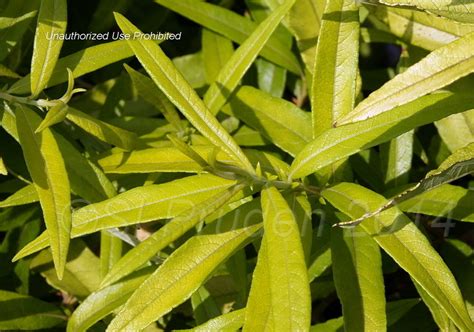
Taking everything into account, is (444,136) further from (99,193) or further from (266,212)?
(99,193)

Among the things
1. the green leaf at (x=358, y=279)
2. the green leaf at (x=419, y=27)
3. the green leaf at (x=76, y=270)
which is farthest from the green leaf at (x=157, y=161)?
the green leaf at (x=419, y=27)

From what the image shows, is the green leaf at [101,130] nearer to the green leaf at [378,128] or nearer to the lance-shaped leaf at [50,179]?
the lance-shaped leaf at [50,179]

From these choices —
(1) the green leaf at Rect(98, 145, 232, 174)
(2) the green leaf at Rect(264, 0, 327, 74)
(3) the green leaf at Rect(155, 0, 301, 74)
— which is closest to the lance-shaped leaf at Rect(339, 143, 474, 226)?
(1) the green leaf at Rect(98, 145, 232, 174)

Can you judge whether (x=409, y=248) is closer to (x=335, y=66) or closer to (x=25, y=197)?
(x=335, y=66)

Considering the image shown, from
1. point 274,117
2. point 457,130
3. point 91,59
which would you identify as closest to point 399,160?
point 457,130

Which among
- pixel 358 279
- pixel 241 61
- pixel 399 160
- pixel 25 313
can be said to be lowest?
pixel 25 313

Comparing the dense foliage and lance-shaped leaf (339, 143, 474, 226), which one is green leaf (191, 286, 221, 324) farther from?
lance-shaped leaf (339, 143, 474, 226)
